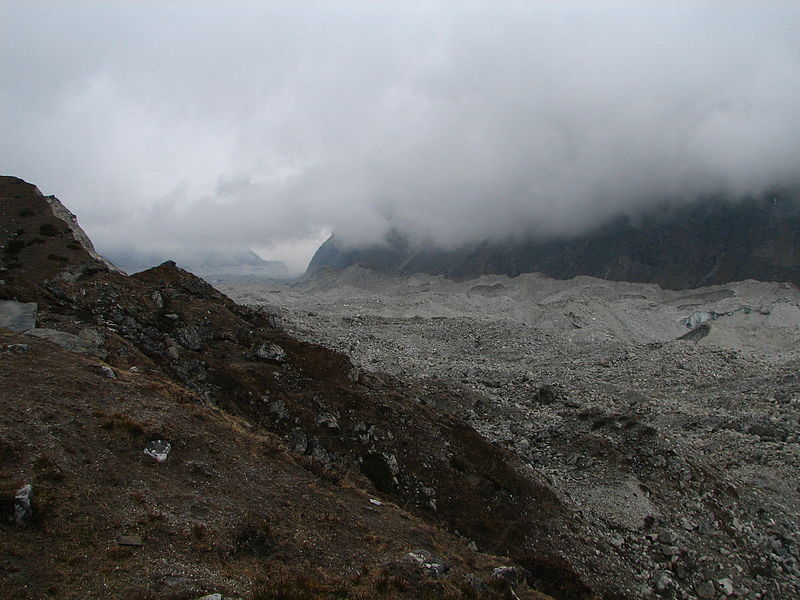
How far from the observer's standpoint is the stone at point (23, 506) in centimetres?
923

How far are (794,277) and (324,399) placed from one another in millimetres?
222222

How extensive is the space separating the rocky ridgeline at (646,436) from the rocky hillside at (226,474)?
11.2 feet

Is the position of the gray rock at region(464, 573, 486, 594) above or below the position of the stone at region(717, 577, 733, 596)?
above

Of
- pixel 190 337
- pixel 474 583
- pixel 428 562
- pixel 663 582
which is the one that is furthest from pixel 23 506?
pixel 663 582

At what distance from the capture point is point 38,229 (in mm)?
40562

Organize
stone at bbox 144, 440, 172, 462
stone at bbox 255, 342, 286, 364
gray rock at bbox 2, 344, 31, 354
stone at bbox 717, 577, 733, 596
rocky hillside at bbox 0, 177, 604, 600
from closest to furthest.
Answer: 1. rocky hillside at bbox 0, 177, 604, 600
2. stone at bbox 144, 440, 172, 462
3. gray rock at bbox 2, 344, 31, 354
4. stone at bbox 717, 577, 733, 596
5. stone at bbox 255, 342, 286, 364

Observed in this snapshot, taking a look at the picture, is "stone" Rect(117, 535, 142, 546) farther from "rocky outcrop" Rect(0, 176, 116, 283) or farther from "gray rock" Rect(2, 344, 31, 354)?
"rocky outcrop" Rect(0, 176, 116, 283)

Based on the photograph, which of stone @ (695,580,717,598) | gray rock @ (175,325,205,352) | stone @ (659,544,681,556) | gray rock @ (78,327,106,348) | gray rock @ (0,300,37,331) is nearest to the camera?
stone @ (695,580,717,598)

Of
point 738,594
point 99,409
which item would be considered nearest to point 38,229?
point 99,409

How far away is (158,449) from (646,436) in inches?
1170

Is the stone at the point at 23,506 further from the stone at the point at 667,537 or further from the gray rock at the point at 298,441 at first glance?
the stone at the point at 667,537

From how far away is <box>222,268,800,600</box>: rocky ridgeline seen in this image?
68.4ft

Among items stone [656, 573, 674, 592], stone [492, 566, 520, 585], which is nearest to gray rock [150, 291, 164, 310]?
stone [492, 566, 520, 585]

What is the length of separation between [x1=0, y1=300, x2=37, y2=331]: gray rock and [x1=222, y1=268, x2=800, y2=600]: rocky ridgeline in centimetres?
2507
